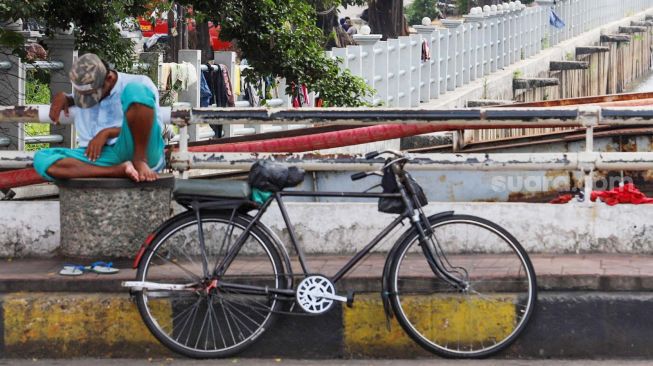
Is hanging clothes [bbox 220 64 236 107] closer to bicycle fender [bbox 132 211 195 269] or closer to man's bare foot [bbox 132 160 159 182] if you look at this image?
man's bare foot [bbox 132 160 159 182]

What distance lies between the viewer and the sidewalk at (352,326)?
683 centimetres

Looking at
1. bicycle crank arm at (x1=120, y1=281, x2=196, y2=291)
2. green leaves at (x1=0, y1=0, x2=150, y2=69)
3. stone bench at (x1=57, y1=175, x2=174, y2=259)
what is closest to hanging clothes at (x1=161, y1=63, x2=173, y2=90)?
green leaves at (x1=0, y1=0, x2=150, y2=69)

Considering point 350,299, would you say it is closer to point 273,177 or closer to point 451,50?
point 273,177

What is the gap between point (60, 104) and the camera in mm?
7309

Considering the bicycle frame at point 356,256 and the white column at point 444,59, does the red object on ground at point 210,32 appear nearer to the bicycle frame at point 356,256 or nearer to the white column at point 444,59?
the white column at point 444,59

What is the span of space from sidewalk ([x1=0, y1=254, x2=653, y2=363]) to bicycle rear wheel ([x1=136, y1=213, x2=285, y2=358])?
0.14m

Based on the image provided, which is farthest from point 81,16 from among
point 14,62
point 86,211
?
point 86,211

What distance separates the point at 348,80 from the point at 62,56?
2.87 m

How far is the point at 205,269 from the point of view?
671 cm

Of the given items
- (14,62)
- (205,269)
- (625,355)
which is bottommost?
(625,355)

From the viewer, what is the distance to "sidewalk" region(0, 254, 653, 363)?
6828 mm

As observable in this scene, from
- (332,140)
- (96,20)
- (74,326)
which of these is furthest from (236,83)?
(74,326)

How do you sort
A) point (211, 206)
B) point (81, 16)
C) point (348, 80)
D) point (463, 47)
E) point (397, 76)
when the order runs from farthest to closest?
point (463, 47) → point (397, 76) → point (348, 80) → point (81, 16) → point (211, 206)

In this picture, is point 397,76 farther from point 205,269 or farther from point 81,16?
point 205,269
